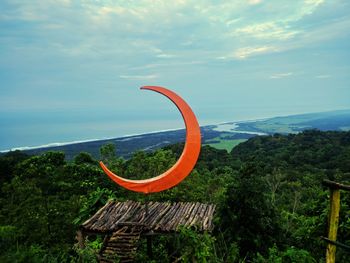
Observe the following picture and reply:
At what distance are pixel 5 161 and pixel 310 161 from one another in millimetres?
26019

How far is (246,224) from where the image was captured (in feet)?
25.6

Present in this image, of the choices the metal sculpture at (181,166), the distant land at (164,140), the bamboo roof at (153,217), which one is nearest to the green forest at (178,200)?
the bamboo roof at (153,217)

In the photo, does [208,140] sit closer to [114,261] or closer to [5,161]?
[5,161]

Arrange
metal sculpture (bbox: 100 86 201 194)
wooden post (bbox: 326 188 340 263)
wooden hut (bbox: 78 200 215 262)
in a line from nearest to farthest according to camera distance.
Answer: wooden post (bbox: 326 188 340 263) < metal sculpture (bbox: 100 86 201 194) < wooden hut (bbox: 78 200 215 262)

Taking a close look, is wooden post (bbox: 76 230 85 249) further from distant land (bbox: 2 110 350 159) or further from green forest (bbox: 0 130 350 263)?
distant land (bbox: 2 110 350 159)

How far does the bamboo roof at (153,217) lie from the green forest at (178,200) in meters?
0.34

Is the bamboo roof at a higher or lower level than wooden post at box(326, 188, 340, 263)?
lower

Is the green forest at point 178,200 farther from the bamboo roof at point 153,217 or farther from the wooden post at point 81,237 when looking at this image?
the wooden post at point 81,237

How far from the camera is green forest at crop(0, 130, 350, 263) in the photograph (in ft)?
21.4

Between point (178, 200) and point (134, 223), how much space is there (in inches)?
213

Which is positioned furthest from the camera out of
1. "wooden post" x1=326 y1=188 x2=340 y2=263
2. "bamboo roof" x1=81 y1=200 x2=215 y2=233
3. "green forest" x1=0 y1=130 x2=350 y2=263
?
"bamboo roof" x1=81 y1=200 x2=215 y2=233

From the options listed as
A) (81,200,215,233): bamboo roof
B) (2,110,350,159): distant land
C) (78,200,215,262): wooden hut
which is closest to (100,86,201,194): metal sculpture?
(78,200,215,262): wooden hut

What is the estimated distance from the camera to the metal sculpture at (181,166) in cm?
772

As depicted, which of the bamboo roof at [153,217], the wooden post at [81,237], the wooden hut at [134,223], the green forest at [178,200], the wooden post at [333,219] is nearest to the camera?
the wooden post at [333,219]
